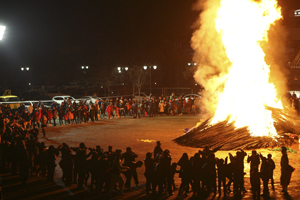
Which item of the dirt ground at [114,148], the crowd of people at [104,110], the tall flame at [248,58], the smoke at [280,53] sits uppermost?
the smoke at [280,53]

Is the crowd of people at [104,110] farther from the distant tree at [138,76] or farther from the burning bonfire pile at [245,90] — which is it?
the distant tree at [138,76]

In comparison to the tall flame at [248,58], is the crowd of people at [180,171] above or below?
below

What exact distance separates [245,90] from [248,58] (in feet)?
5.81

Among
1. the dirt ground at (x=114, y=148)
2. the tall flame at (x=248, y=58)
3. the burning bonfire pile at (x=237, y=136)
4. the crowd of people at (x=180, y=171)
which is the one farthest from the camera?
the tall flame at (x=248, y=58)

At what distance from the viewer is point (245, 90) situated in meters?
16.5

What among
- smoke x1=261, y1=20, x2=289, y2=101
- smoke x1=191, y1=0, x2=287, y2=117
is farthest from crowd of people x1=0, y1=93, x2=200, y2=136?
smoke x1=261, y1=20, x2=289, y2=101

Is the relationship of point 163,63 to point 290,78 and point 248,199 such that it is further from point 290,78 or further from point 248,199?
point 248,199

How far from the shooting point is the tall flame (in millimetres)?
15820

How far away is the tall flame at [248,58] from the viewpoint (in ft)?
51.9

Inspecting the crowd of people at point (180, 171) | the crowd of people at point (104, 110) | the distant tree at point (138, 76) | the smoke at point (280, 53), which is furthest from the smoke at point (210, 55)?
the distant tree at point (138, 76)

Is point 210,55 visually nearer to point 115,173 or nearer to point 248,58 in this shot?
point 248,58

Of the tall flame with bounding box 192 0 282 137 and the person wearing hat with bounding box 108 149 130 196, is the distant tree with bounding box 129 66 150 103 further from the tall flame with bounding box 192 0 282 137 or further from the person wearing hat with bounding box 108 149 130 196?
the person wearing hat with bounding box 108 149 130 196

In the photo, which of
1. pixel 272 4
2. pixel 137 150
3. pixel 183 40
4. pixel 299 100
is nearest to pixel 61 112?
pixel 137 150

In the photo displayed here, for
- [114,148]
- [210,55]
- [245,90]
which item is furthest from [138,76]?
[114,148]
